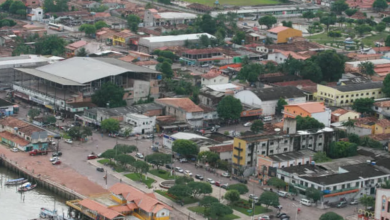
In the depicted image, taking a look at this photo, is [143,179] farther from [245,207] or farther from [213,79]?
[213,79]

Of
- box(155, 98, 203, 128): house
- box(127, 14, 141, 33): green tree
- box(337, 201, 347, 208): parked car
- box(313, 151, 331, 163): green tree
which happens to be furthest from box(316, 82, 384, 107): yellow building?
box(127, 14, 141, 33): green tree

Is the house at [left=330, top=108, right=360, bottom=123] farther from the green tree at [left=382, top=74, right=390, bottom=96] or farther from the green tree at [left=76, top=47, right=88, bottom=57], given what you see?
the green tree at [left=76, top=47, right=88, bottom=57]

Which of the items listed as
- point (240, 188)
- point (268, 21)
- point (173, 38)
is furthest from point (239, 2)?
point (240, 188)

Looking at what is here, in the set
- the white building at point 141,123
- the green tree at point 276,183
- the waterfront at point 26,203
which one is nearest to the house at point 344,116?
the white building at point 141,123

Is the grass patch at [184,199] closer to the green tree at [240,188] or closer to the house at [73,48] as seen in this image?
the green tree at [240,188]

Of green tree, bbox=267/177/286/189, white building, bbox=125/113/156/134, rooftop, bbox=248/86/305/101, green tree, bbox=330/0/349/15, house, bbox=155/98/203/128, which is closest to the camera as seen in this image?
green tree, bbox=267/177/286/189
